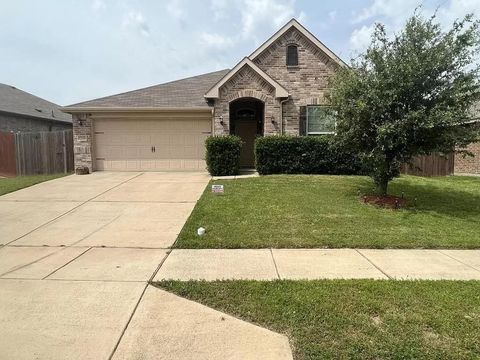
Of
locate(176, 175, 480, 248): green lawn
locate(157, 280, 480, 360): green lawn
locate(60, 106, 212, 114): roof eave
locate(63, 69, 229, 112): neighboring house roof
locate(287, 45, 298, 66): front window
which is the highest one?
locate(287, 45, 298, 66): front window

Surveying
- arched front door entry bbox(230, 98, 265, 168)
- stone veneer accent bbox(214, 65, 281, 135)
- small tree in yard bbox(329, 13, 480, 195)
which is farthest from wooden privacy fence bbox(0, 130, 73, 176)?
small tree in yard bbox(329, 13, 480, 195)

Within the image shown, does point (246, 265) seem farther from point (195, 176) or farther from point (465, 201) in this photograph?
point (195, 176)

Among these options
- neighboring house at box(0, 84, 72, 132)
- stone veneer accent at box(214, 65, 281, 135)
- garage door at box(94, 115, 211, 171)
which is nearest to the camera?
stone veneer accent at box(214, 65, 281, 135)

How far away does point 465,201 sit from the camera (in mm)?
9992

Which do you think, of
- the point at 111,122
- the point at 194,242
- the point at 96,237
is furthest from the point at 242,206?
the point at 111,122

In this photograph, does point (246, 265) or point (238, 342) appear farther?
point (246, 265)

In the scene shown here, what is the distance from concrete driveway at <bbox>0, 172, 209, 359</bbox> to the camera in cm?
345

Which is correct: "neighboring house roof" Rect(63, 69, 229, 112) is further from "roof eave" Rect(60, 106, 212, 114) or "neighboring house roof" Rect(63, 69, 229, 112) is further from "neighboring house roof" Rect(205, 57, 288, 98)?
"neighboring house roof" Rect(205, 57, 288, 98)

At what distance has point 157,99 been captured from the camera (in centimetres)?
1675

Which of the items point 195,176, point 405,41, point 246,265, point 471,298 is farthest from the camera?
point 195,176

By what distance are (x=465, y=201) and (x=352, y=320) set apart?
8.06 m

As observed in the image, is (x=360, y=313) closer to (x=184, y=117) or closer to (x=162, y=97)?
(x=184, y=117)

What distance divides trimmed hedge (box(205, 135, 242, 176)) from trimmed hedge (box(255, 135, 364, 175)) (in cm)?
83

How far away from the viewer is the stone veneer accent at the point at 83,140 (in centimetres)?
1616
